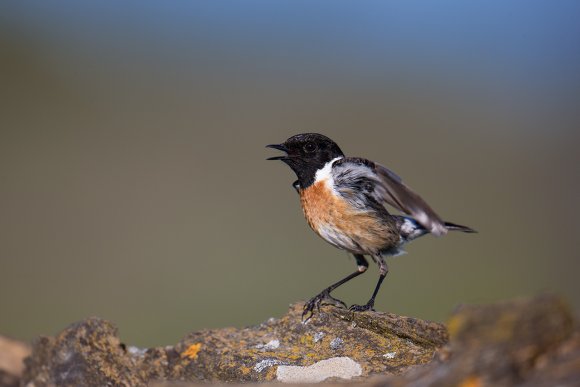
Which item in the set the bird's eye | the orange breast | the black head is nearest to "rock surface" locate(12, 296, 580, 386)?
the orange breast

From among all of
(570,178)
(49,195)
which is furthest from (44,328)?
(570,178)

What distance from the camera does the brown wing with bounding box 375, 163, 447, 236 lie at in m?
6.37

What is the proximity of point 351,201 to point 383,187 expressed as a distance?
16.6 inches

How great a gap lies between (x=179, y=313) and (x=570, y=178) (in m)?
13.7

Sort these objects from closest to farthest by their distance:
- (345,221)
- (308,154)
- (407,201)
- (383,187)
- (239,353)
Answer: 1. (239,353)
2. (407,201)
3. (383,187)
4. (345,221)
5. (308,154)

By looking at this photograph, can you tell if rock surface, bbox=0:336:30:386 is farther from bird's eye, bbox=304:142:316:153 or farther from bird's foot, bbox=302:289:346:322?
bird's eye, bbox=304:142:316:153

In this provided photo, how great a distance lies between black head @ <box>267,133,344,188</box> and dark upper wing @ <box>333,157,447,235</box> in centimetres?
28

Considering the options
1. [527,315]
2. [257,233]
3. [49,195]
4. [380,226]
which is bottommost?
[527,315]

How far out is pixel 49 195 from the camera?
917 inches

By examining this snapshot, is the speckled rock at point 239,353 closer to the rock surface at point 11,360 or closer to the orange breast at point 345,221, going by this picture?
the rock surface at point 11,360

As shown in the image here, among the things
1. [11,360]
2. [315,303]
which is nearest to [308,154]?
[315,303]

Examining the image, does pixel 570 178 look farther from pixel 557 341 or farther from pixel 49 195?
pixel 557 341

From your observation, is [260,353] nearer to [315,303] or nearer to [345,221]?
[315,303]

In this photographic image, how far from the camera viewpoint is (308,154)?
742cm
